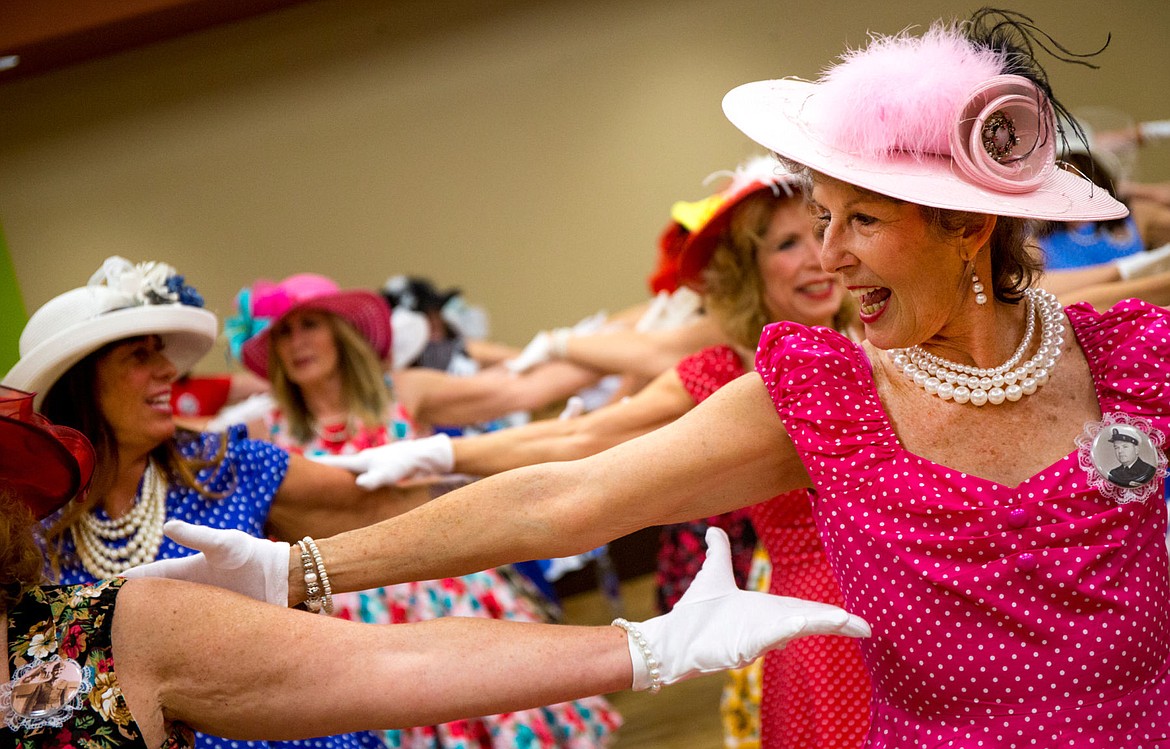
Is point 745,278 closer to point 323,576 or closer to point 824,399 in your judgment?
point 824,399

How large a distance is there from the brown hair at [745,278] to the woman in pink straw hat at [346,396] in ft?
4.04

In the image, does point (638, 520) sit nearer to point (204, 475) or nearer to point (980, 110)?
point (980, 110)

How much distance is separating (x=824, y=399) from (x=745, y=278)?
1.24 m

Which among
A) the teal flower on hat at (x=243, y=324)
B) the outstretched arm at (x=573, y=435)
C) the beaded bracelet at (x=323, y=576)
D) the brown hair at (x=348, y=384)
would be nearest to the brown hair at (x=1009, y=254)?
the beaded bracelet at (x=323, y=576)

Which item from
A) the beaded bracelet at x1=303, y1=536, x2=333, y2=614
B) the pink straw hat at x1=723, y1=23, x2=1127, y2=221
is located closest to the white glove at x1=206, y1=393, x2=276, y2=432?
the beaded bracelet at x1=303, y1=536, x2=333, y2=614

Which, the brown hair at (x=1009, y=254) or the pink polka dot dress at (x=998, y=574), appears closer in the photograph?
the pink polka dot dress at (x=998, y=574)

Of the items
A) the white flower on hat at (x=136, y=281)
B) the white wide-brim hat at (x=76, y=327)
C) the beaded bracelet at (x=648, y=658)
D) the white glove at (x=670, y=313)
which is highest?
the white flower on hat at (x=136, y=281)

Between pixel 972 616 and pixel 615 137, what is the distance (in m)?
6.19

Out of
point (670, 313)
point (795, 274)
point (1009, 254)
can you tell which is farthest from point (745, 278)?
point (670, 313)

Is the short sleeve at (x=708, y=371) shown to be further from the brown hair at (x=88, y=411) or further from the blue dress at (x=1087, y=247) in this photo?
the blue dress at (x=1087, y=247)

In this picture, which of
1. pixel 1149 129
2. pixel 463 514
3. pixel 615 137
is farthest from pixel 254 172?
pixel 463 514

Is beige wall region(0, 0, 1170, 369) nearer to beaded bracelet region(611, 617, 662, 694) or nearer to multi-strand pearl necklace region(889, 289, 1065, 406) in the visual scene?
multi-strand pearl necklace region(889, 289, 1065, 406)

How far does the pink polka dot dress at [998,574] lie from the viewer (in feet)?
4.52

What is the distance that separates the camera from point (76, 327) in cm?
215
